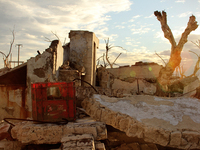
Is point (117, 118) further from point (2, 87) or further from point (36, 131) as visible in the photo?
point (2, 87)

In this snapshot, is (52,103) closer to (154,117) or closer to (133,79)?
(154,117)

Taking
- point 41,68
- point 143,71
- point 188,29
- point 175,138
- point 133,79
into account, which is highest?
point 188,29

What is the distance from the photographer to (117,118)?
2.63 meters

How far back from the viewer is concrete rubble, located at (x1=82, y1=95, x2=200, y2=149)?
2389 mm

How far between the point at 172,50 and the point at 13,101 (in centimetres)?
817

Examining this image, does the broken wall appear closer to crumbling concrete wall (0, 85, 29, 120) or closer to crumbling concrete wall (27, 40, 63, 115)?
crumbling concrete wall (27, 40, 63, 115)

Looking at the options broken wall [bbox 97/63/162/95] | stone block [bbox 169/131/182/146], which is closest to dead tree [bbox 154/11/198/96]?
broken wall [bbox 97/63/162/95]

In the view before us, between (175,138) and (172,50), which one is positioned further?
(172,50)

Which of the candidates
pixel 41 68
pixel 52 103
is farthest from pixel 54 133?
pixel 41 68

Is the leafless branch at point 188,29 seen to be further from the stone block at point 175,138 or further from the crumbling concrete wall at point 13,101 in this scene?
the crumbling concrete wall at point 13,101

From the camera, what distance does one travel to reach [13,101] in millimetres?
4684

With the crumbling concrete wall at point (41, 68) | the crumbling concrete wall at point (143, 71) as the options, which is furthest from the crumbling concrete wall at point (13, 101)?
the crumbling concrete wall at point (143, 71)

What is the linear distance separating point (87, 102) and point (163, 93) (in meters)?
6.17

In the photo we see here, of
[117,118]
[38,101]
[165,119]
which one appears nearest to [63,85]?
[38,101]
